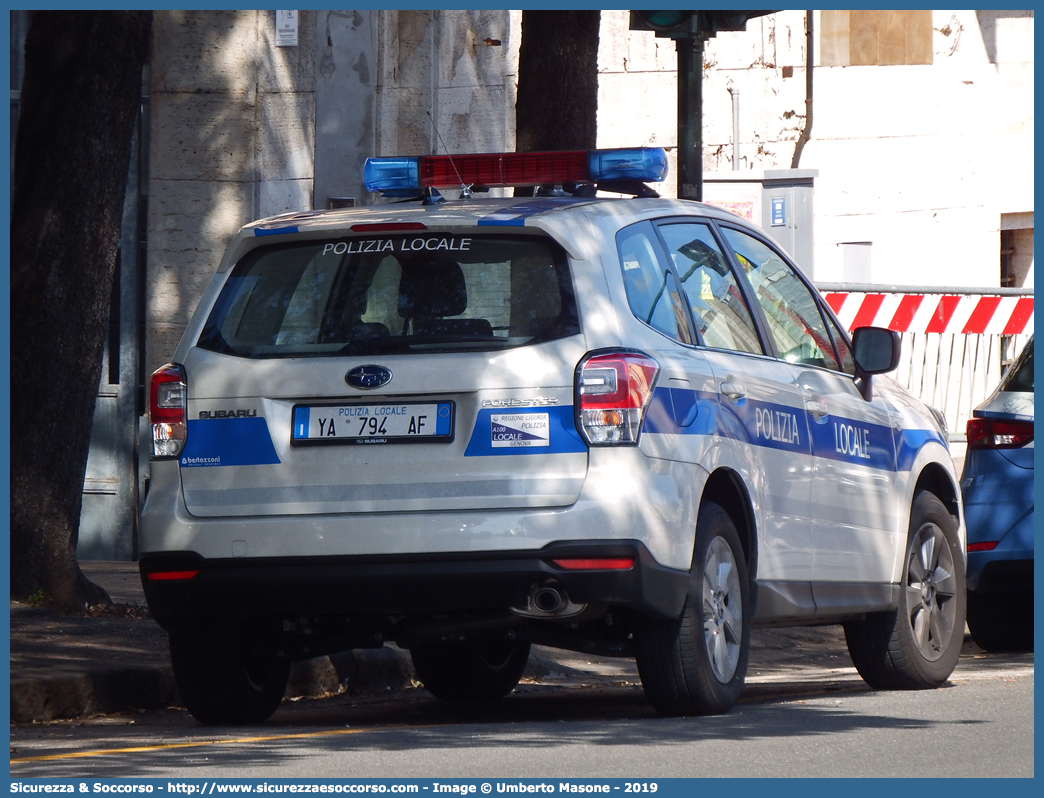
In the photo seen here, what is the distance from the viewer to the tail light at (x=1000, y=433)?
397 inches

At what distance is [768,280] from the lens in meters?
8.02

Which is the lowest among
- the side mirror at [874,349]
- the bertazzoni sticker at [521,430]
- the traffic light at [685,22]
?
the bertazzoni sticker at [521,430]

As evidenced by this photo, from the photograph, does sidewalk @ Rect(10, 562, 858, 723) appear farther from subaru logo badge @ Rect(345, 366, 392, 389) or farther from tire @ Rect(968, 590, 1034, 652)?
subaru logo badge @ Rect(345, 366, 392, 389)

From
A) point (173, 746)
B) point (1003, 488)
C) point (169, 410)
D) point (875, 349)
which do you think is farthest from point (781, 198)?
point (173, 746)

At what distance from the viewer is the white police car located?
642 centimetres

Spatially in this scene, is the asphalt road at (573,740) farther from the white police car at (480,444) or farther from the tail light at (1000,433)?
the tail light at (1000,433)

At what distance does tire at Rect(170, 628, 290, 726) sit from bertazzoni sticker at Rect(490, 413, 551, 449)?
4.64 ft

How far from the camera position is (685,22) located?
1038 centimetres

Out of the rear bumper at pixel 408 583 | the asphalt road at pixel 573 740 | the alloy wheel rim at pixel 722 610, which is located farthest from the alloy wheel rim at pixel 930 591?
the rear bumper at pixel 408 583

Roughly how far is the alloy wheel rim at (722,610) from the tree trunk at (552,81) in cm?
423

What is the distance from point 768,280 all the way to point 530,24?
11.2ft

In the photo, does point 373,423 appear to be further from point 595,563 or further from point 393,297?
point 595,563
